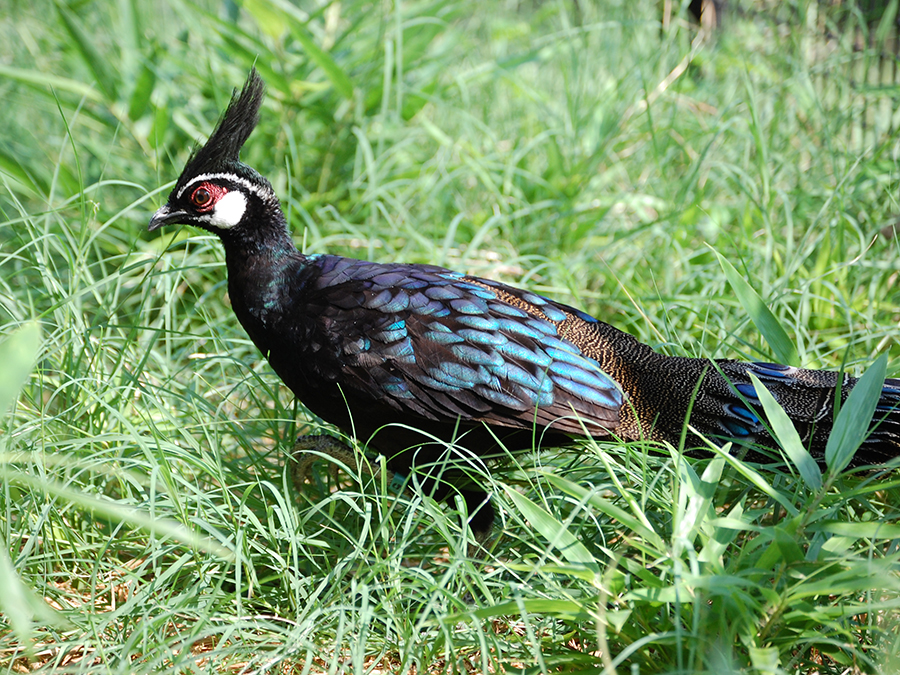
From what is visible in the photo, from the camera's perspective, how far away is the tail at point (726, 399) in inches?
69.1

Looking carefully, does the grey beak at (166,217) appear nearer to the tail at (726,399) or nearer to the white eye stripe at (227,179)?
the white eye stripe at (227,179)

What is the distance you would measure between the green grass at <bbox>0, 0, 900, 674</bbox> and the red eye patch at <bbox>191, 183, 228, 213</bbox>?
225 mm

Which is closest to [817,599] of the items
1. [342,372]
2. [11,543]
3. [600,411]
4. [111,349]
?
[600,411]

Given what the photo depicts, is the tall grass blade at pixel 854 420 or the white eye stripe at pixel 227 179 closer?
the tall grass blade at pixel 854 420

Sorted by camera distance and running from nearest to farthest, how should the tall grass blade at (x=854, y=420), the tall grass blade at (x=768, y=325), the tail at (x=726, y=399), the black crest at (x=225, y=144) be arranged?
1. the tall grass blade at (x=854, y=420)
2. the tail at (x=726, y=399)
3. the tall grass blade at (x=768, y=325)
4. the black crest at (x=225, y=144)

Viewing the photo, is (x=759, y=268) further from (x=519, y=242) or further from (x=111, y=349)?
(x=111, y=349)

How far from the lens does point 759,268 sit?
280 centimetres

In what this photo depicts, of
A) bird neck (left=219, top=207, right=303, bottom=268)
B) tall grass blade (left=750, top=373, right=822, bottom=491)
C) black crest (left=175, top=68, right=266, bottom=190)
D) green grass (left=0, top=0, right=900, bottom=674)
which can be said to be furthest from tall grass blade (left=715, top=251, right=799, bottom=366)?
black crest (left=175, top=68, right=266, bottom=190)

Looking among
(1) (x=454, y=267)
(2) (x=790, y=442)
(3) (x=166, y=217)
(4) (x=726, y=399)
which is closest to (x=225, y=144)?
(3) (x=166, y=217)

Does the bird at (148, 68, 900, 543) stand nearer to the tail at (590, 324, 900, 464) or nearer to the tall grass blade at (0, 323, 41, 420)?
the tail at (590, 324, 900, 464)

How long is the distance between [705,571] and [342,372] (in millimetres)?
992

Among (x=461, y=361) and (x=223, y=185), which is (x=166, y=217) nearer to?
(x=223, y=185)

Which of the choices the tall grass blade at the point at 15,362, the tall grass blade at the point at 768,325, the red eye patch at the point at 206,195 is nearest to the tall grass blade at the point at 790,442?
the tall grass blade at the point at 768,325

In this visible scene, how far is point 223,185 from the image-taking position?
6.96ft
